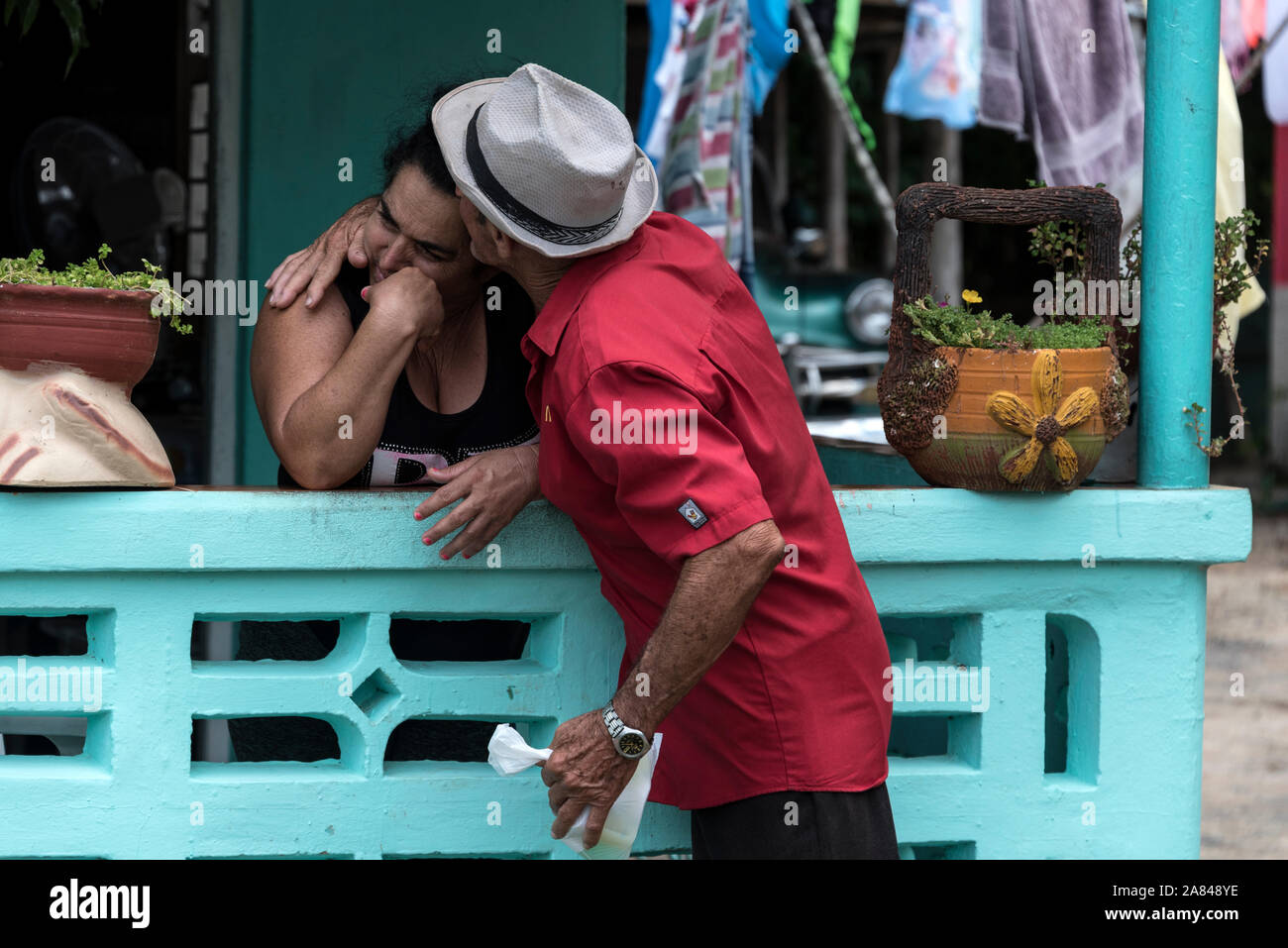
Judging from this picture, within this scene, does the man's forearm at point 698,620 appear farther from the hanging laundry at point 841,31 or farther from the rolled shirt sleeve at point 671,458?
the hanging laundry at point 841,31

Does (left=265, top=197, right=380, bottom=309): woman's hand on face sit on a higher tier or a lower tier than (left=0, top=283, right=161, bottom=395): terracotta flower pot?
higher

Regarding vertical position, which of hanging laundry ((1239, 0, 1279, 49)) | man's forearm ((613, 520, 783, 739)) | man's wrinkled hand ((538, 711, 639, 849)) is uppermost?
hanging laundry ((1239, 0, 1279, 49))

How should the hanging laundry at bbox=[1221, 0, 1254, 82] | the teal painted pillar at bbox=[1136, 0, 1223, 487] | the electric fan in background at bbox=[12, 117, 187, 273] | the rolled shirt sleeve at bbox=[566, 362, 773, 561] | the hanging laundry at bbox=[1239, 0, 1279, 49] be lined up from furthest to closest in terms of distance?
the hanging laundry at bbox=[1239, 0, 1279, 49]
the hanging laundry at bbox=[1221, 0, 1254, 82]
the electric fan in background at bbox=[12, 117, 187, 273]
the teal painted pillar at bbox=[1136, 0, 1223, 487]
the rolled shirt sleeve at bbox=[566, 362, 773, 561]

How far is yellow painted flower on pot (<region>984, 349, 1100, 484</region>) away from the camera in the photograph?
251 cm

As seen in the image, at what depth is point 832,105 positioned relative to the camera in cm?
1048

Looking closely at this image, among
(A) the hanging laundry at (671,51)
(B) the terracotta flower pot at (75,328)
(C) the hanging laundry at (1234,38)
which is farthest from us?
(A) the hanging laundry at (671,51)

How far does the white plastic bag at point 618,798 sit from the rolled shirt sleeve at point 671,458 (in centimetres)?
40

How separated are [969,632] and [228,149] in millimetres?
2470

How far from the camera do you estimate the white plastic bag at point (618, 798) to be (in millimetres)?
2148

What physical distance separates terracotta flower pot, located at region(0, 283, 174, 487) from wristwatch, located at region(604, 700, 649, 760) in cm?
91

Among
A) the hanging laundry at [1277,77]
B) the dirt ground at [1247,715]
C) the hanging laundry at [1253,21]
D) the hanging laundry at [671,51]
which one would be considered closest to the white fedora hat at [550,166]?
the dirt ground at [1247,715]

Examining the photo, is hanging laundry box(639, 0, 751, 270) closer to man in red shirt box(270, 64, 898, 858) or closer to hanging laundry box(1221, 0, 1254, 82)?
hanging laundry box(1221, 0, 1254, 82)

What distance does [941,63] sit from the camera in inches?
201

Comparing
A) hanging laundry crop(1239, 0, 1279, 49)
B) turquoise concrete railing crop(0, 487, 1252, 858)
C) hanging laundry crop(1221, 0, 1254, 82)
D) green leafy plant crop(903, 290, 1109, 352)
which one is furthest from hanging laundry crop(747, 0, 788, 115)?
turquoise concrete railing crop(0, 487, 1252, 858)
